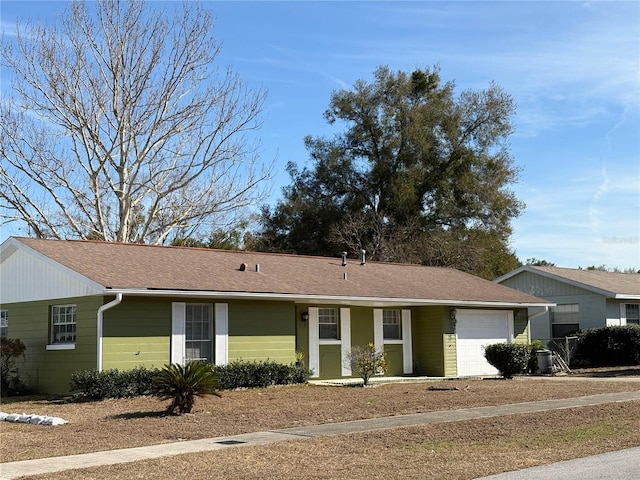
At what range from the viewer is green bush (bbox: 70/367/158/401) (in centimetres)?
1727

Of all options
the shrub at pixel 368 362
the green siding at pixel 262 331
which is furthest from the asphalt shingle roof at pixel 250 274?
the shrub at pixel 368 362

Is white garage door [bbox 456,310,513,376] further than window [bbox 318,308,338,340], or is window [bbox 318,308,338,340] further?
white garage door [bbox 456,310,513,376]

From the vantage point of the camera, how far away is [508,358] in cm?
2364

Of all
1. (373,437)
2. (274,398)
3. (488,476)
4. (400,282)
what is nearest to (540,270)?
(400,282)

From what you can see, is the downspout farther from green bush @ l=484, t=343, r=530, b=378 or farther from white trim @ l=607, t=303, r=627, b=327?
white trim @ l=607, t=303, r=627, b=327

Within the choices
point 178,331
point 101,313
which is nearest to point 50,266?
point 101,313

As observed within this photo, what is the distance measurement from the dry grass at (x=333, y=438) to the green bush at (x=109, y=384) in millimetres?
389

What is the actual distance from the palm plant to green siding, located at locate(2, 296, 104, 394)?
12.7ft

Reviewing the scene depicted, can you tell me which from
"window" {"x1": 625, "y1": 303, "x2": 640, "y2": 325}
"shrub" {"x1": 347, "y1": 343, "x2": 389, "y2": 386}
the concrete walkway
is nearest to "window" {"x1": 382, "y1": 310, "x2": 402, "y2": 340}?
"shrub" {"x1": 347, "y1": 343, "x2": 389, "y2": 386}

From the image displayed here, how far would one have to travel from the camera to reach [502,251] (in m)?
45.8

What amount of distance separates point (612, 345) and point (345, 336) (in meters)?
11.9

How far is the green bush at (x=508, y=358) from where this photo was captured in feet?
77.7

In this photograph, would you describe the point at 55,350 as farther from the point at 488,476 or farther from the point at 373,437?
the point at 488,476

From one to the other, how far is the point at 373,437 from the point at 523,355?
13.5 m
